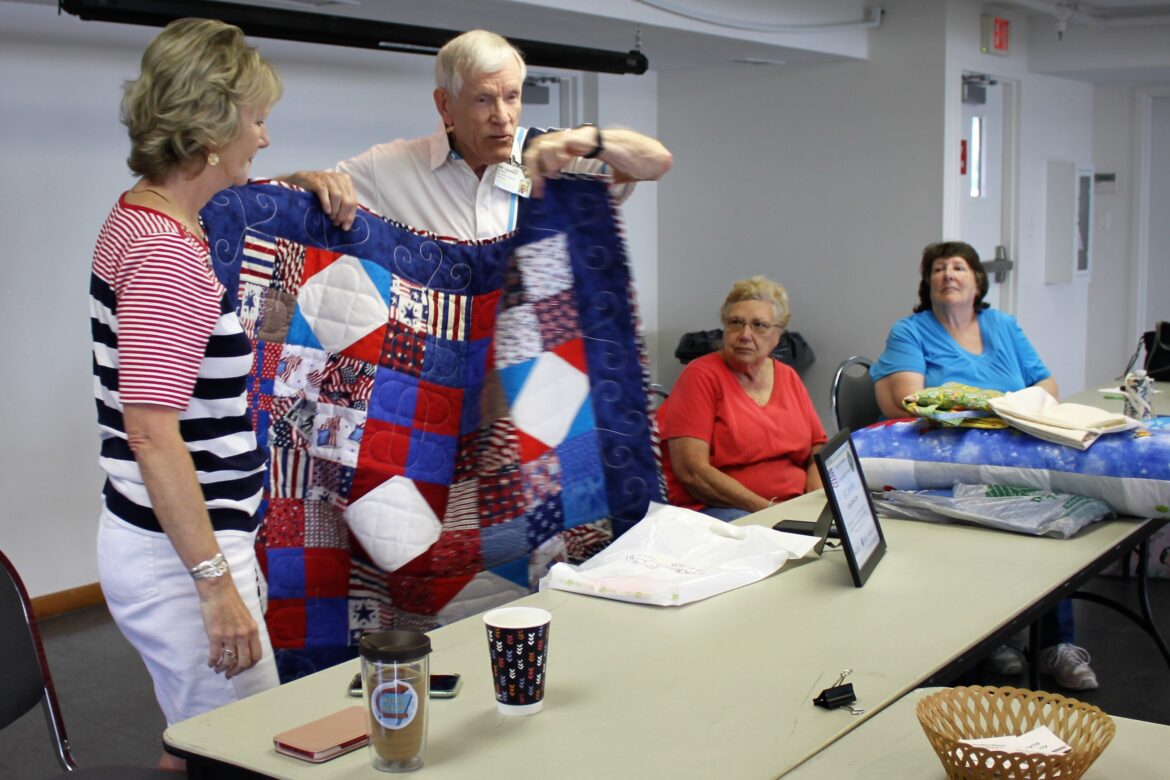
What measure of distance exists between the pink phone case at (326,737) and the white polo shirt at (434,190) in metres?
1.30

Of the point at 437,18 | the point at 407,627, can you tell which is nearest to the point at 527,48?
the point at 437,18

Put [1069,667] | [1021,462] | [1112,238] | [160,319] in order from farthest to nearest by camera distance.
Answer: [1112,238] → [1069,667] → [1021,462] → [160,319]

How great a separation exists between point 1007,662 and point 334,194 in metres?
2.47

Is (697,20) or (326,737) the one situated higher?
(697,20)

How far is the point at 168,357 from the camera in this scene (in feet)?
5.51

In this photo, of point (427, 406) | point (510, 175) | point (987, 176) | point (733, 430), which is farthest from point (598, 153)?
point (987, 176)

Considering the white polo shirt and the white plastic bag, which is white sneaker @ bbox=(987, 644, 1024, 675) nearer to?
the white plastic bag

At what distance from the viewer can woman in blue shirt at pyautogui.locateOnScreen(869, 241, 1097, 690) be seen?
4215 millimetres

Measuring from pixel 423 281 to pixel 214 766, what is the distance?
1.07 metres

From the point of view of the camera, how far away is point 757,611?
6.72 ft

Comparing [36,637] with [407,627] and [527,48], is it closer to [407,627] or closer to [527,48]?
[407,627]

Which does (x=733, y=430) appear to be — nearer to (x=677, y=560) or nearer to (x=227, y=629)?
(x=677, y=560)

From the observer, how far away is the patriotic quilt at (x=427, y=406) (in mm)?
2225

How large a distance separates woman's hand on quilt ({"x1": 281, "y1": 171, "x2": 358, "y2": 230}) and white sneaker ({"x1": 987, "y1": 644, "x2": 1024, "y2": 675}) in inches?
93.0
